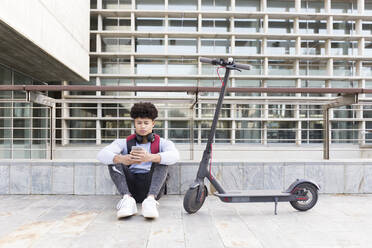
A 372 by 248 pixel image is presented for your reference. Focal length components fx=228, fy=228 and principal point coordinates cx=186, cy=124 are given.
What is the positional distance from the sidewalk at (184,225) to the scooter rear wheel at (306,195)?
0.07 meters

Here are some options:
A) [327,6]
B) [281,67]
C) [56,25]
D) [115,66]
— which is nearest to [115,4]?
[115,66]

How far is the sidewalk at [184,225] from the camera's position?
186 cm

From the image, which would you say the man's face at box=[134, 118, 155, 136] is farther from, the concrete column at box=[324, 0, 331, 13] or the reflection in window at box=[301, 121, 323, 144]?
the concrete column at box=[324, 0, 331, 13]

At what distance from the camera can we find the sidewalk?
1.86m

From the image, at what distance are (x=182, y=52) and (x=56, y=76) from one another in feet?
23.9

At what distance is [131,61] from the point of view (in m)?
13.9

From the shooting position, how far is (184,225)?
2.23 m

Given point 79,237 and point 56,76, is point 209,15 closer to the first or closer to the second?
point 56,76

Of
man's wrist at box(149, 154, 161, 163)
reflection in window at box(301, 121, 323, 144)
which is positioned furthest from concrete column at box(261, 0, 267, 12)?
man's wrist at box(149, 154, 161, 163)

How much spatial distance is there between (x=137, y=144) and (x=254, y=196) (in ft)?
4.78

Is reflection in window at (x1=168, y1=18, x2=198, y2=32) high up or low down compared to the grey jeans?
up

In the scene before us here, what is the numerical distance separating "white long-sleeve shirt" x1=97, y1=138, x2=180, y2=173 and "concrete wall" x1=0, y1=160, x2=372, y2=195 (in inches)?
27.4

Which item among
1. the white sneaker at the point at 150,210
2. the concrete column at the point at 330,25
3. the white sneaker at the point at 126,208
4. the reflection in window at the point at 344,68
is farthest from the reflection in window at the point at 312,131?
the white sneaker at the point at 126,208

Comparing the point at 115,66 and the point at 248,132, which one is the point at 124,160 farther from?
the point at 115,66
